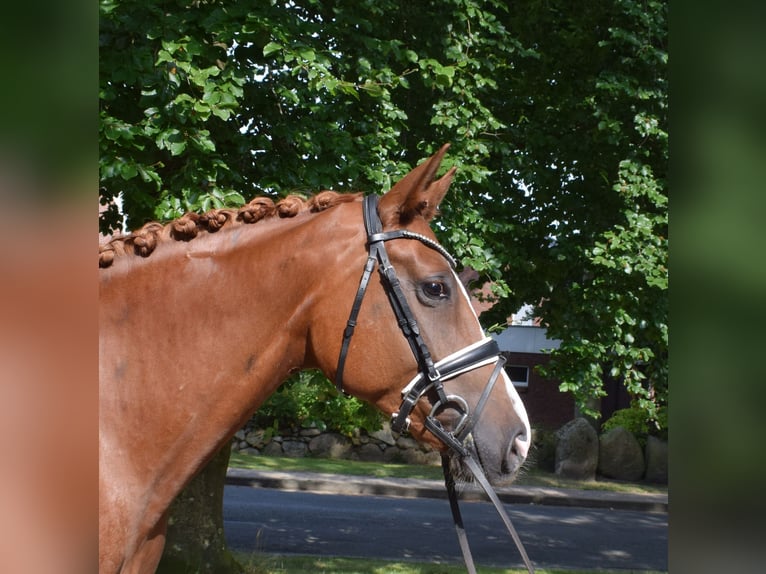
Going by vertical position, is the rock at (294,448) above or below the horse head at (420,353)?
below

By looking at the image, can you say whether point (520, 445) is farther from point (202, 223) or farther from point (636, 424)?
point (636, 424)

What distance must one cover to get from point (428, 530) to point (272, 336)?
32.7 feet

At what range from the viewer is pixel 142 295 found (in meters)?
2.47

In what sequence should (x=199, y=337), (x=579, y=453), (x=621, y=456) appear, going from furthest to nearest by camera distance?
(x=621, y=456)
(x=579, y=453)
(x=199, y=337)

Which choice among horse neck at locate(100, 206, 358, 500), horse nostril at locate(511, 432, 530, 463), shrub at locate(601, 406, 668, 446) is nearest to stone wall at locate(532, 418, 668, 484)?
shrub at locate(601, 406, 668, 446)

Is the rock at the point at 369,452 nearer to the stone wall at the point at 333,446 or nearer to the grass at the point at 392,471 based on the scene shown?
the stone wall at the point at 333,446

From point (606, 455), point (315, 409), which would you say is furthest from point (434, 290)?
point (606, 455)

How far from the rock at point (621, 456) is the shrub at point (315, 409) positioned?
6.00 m

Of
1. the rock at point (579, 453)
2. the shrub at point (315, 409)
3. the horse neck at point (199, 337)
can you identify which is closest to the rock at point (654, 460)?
the rock at point (579, 453)

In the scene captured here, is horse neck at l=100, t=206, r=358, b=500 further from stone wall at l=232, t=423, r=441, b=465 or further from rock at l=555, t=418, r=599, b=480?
stone wall at l=232, t=423, r=441, b=465

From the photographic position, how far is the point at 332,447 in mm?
19188

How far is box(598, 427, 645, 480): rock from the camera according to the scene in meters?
17.8

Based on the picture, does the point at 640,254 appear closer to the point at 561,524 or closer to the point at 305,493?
the point at 561,524

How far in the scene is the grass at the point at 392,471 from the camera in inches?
661
